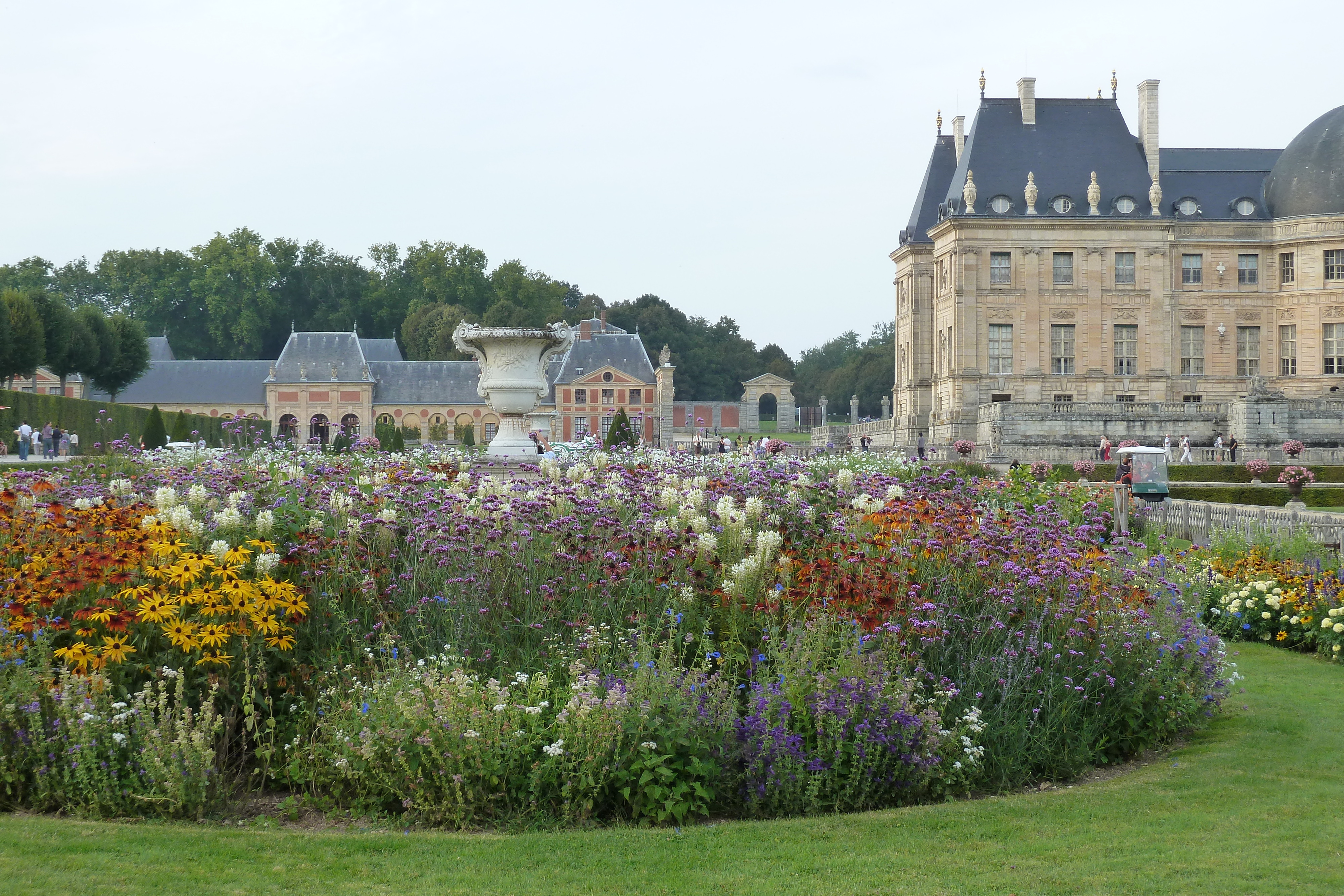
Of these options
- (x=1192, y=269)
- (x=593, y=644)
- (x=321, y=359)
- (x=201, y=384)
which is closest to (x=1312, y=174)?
(x=1192, y=269)

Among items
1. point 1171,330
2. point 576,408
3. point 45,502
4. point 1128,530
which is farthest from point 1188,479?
point 576,408

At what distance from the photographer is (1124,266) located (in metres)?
46.3

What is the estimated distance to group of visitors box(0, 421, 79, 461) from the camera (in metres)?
30.9

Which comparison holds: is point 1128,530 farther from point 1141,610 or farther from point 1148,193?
point 1148,193

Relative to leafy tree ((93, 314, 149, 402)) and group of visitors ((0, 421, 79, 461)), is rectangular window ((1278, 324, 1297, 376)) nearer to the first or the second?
group of visitors ((0, 421, 79, 461))

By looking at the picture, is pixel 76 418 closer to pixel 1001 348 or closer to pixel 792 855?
pixel 1001 348

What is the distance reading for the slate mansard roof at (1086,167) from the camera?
151 ft

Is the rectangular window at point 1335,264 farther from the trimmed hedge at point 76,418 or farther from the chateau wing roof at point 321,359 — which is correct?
the chateau wing roof at point 321,359

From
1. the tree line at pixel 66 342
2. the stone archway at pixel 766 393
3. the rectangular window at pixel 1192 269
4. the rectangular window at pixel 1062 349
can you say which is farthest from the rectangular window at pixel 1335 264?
the tree line at pixel 66 342

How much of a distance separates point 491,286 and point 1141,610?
7844cm

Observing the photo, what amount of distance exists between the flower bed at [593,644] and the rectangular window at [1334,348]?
4338cm

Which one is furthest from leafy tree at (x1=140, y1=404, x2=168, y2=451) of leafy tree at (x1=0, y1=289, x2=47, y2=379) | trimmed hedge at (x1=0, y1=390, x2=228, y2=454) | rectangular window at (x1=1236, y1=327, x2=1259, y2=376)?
Result: rectangular window at (x1=1236, y1=327, x2=1259, y2=376)

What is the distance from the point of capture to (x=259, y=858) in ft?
15.8

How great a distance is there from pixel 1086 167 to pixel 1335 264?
9.67m
